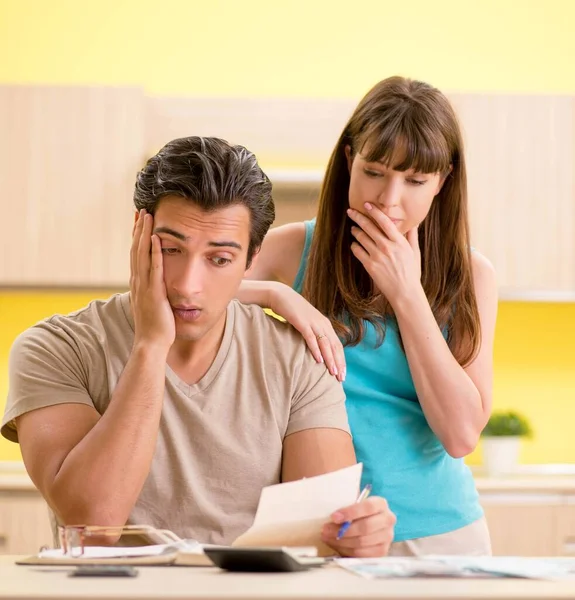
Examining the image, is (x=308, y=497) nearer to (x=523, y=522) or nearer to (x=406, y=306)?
(x=406, y=306)

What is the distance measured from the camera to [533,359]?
417 centimetres

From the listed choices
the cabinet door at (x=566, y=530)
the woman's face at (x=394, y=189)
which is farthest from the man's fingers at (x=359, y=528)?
the cabinet door at (x=566, y=530)

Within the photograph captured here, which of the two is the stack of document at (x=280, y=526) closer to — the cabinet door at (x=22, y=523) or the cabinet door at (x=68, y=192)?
the cabinet door at (x=22, y=523)

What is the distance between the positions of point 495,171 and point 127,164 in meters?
1.40

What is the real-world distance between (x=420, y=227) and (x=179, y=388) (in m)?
0.69

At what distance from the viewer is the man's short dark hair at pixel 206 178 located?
5.90ft

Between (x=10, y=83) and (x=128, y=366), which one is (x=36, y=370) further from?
(x=10, y=83)

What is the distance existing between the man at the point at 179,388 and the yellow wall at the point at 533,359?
2340 mm

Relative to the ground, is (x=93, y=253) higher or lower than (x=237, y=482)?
higher

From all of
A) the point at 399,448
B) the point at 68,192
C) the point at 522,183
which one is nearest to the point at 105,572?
the point at 399,448

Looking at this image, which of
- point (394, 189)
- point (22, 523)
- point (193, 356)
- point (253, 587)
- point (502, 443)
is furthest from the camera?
point (502, 443)

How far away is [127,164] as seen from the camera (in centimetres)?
373

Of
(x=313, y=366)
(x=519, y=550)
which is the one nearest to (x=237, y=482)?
(x=313, y=366)

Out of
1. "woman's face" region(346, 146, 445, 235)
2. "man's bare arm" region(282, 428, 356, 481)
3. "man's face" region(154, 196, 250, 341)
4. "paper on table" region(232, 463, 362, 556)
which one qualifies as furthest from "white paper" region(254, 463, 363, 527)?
"woman's face" region(346, 146, 445, 235)
